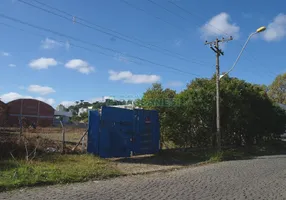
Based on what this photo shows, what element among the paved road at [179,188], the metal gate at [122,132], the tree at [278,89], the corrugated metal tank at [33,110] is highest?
the tree at [278,89]

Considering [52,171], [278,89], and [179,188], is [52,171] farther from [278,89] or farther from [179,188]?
[278,89]

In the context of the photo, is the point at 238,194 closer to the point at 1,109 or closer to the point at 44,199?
the point at 44,199

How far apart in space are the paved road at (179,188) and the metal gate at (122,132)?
3.58 metres

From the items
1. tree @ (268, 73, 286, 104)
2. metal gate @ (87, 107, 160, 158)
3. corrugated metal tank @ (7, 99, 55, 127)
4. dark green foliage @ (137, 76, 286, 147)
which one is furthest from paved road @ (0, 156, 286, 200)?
corrugated metal tank @ (7, 99, 55, 127)

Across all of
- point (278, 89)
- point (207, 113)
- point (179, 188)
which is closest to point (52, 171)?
point (179, 188)

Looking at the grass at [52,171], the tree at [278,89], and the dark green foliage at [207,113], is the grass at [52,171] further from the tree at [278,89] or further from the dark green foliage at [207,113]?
the tree at [278,89]

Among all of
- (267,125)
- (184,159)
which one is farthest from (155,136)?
(267,125)

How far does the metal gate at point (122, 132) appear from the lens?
14508 mm

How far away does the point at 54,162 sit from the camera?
1224 centimetres

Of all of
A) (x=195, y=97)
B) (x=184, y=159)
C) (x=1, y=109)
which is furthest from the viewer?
(x=195, y=97)

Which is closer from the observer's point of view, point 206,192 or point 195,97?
point 206,192

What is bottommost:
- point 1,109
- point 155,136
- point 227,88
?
point 155,136

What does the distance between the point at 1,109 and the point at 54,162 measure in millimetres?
3755

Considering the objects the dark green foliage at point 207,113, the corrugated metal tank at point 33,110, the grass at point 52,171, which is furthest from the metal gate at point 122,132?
the corrugated metal tank at point 33,110
